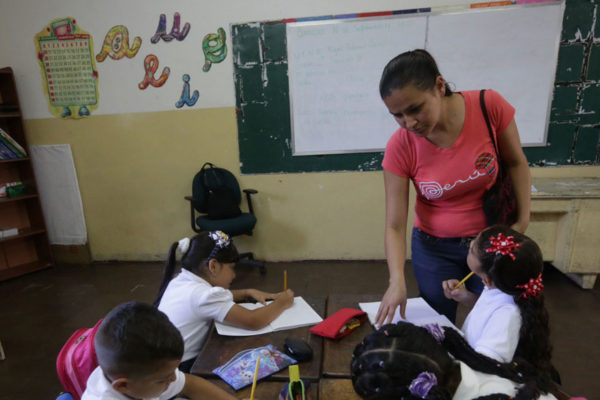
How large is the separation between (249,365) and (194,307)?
0.40m

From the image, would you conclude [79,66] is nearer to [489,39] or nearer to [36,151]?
[36,151]

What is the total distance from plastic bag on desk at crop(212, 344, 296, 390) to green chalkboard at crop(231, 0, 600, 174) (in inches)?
88.8

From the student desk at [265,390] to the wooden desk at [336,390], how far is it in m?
0.01

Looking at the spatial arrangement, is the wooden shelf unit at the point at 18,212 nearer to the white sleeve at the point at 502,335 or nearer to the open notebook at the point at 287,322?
the open notebook at the point at 287,322

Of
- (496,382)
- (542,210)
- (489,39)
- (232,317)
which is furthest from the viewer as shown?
(489,39)

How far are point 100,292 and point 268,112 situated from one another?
2005mm

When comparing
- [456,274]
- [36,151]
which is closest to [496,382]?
[456,274]

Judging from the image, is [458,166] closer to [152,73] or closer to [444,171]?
[444,171]

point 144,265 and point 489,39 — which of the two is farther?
point 144,265

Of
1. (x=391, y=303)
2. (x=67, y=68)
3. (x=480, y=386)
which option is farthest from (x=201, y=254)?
(x=67, y=68)

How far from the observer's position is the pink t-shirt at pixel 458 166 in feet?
3.62

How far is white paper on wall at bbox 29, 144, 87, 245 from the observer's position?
11.1 feet

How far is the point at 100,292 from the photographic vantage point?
289cm

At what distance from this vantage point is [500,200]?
1.14m
